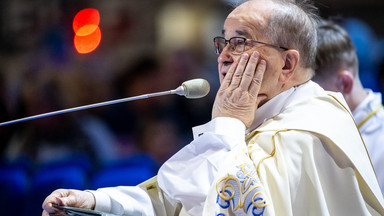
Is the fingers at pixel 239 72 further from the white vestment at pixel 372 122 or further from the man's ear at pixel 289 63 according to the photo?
the white vestment at pixel 372 122

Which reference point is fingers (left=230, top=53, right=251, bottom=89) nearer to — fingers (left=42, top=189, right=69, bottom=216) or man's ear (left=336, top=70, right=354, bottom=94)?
fingers (left=42, top=189, right=69, bottom=216)

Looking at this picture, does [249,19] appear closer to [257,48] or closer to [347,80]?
[257,48]

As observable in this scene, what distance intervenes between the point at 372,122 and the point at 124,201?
2109mm

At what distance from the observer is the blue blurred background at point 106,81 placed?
4688 millimetres

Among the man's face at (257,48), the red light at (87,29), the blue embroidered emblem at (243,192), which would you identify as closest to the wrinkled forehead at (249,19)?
the man's face at (257,48)

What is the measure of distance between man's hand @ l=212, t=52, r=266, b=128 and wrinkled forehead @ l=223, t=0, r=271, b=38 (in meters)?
0.15

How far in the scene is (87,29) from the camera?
5637 mm

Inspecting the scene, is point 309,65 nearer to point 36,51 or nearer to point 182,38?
point 182,38

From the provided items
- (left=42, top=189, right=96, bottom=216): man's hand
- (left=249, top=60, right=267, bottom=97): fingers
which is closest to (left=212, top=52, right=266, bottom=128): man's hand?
(left=249, top=60, right=267, bottom=97): fingers

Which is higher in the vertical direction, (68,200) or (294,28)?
(294,28)

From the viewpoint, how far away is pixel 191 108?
5008 millimetres

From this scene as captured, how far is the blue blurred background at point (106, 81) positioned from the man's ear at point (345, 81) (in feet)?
2.87

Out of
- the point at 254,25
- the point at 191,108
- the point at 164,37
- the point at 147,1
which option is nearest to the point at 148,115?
the point at 191,108

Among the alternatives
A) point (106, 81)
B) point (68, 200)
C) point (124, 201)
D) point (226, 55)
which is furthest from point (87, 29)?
point (68, 200)
